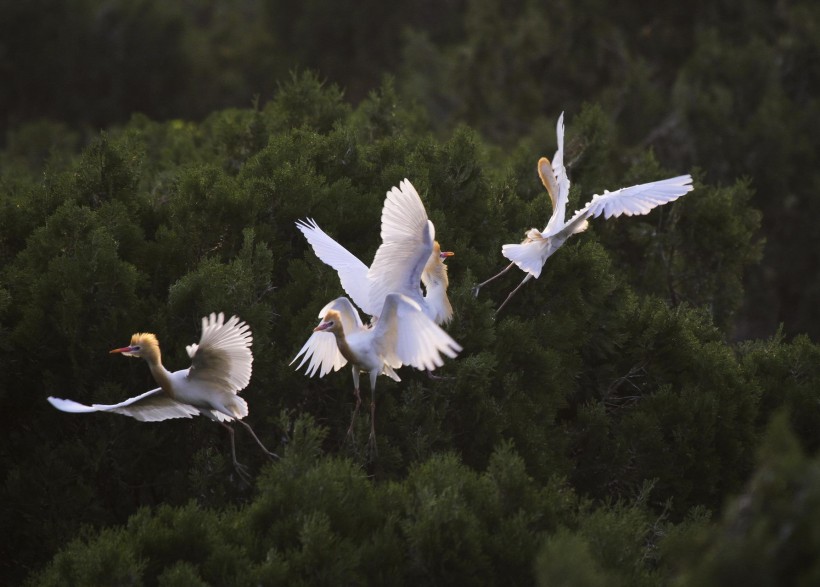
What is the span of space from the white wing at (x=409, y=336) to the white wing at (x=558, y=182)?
5.91 ft

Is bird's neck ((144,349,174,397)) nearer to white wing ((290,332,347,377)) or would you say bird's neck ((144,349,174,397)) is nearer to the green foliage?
white wing ((290,332,347,377))

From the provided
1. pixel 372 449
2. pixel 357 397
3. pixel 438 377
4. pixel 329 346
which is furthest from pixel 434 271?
pixel 372 449

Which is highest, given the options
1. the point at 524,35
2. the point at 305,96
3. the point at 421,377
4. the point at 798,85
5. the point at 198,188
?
the point at 524,35

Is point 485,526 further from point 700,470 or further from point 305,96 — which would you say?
Answer: point 305,96

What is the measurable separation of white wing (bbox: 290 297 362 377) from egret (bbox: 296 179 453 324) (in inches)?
→ 8.2

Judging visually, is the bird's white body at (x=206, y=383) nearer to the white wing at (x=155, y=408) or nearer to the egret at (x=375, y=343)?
the white wing at (x=155, y=408)

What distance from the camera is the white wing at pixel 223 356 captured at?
703cm

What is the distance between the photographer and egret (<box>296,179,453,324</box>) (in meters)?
7.52

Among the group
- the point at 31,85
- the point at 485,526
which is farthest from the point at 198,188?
the point at 31,85

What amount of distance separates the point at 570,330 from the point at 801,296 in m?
11.1

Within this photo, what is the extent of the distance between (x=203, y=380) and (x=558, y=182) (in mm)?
3033

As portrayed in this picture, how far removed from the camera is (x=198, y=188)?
365 inches

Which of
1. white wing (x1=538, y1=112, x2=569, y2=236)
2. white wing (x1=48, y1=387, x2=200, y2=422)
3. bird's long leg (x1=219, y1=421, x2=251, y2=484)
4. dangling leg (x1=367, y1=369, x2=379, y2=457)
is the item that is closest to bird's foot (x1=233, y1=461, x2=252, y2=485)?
bird's long leg (x1=219, y1=421, x2=251, y2=484)

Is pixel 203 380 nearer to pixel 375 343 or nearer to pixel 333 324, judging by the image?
pixel 333 324
